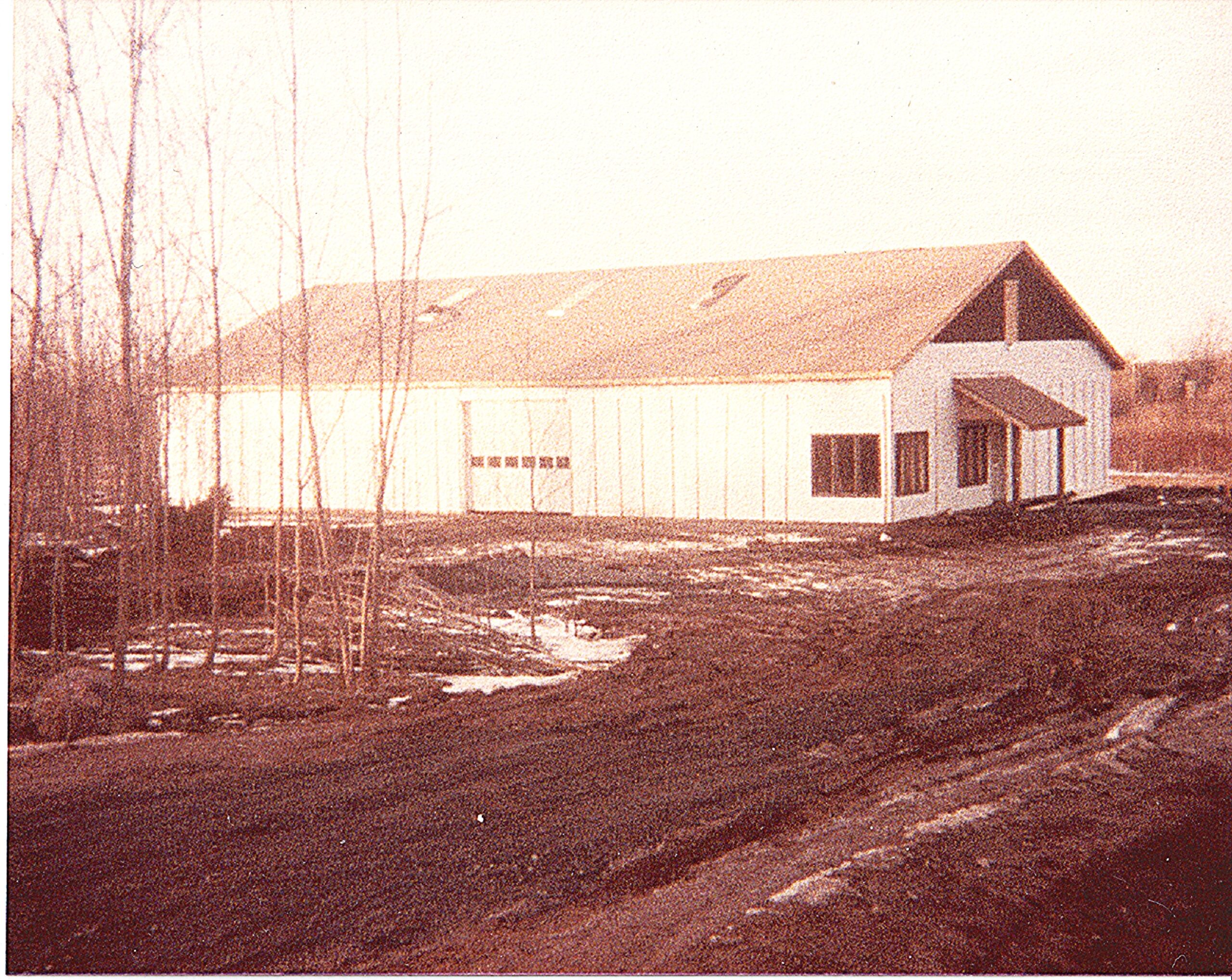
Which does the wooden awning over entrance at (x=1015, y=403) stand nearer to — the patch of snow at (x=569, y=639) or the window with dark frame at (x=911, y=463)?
the window with dark frame at (x=911, y=463)

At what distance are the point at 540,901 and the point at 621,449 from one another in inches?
460

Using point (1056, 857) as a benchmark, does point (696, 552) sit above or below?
above

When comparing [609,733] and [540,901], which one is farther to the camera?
[609,733]

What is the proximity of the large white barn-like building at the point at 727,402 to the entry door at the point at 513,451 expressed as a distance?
3 cm

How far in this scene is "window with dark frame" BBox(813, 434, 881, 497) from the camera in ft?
48.5

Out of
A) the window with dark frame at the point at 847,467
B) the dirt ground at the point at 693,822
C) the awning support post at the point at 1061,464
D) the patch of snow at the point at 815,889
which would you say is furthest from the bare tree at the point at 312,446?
the awning support post at the point at 1061,464

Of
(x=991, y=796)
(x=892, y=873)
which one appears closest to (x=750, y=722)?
(x=991, y=796)

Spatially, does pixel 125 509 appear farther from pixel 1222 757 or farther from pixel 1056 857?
pixel 1222 757

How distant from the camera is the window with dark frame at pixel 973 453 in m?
15.4

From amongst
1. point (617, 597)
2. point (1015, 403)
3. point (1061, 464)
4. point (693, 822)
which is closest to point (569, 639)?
point (617, 597)

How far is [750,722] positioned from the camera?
689 centimetres

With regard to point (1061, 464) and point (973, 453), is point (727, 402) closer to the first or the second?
point (973, 453)

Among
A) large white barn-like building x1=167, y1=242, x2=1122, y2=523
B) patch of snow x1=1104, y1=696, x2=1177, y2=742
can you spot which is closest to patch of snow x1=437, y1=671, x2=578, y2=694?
patch of snow x1=1104, y1=696, x2=1177, y2=742

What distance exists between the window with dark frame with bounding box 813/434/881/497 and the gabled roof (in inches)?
33.3
